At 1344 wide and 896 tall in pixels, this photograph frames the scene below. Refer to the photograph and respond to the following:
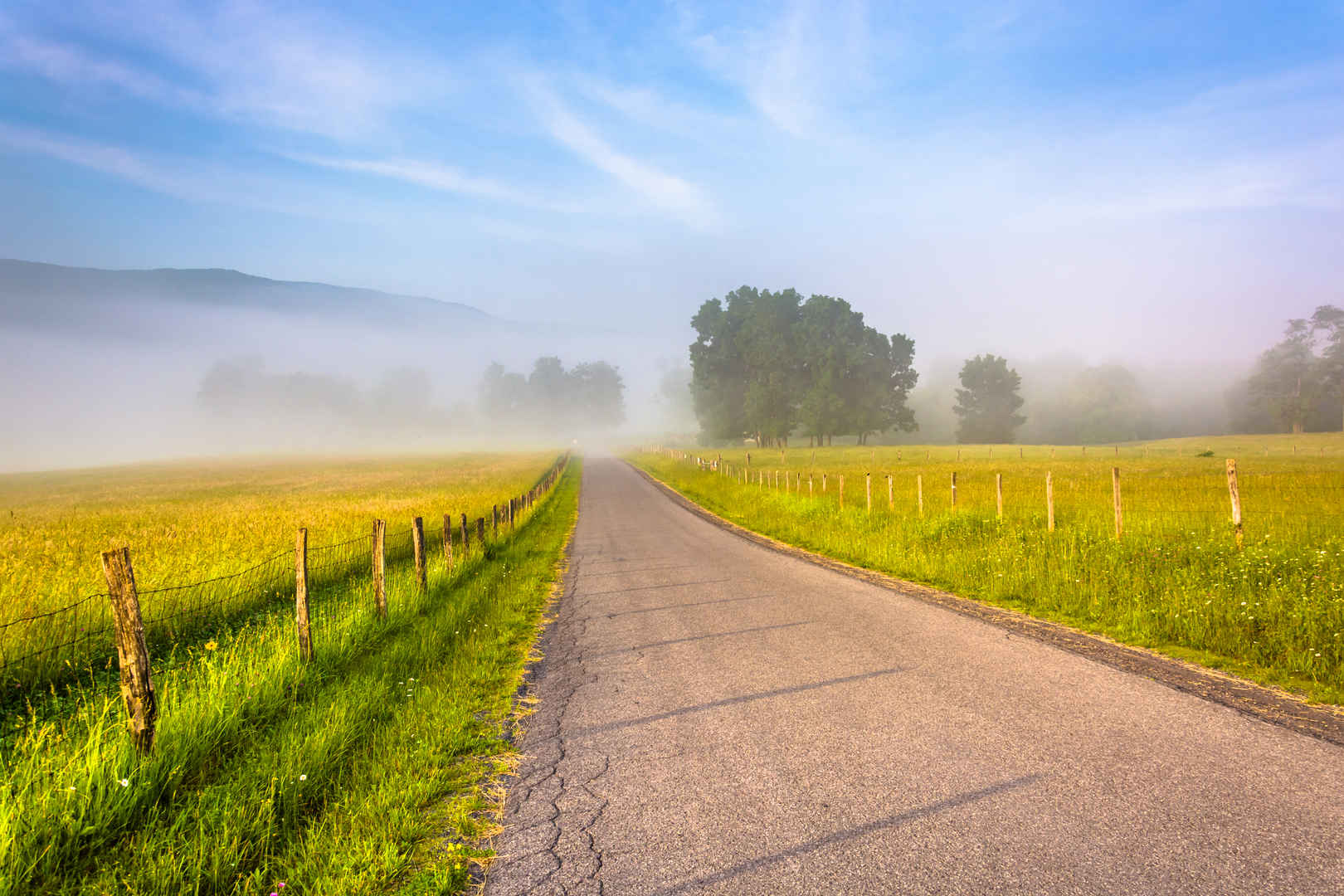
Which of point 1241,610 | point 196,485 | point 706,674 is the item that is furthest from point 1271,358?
point 196,485

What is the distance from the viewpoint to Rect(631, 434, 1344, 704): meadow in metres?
7.15

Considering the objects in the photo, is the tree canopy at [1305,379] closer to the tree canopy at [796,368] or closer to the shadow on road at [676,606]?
the tree canopy at [796,368]

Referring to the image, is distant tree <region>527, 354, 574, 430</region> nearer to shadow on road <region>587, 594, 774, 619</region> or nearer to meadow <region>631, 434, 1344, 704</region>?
meadow <region>631, 434, 1344, 704</region>

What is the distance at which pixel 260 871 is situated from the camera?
11.2 ft

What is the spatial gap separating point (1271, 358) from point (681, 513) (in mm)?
98118

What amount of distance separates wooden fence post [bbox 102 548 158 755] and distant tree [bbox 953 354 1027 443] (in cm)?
11848

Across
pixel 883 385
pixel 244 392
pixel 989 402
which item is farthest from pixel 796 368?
pixel 244 392

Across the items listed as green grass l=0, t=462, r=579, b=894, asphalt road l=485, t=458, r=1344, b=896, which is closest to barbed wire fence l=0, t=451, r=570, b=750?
green grass l=0, t=462, r=579, b=894

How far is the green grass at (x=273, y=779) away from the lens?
3410 mm

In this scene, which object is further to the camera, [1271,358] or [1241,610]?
[1271,358]

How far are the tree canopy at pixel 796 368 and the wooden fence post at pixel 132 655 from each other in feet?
245

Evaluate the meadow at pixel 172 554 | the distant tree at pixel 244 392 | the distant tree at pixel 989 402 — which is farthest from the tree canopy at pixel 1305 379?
the distant tree at pixel 244 392

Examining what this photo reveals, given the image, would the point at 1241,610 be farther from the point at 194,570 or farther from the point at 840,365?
the point at 840,365

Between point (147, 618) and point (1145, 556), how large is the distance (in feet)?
46.5
